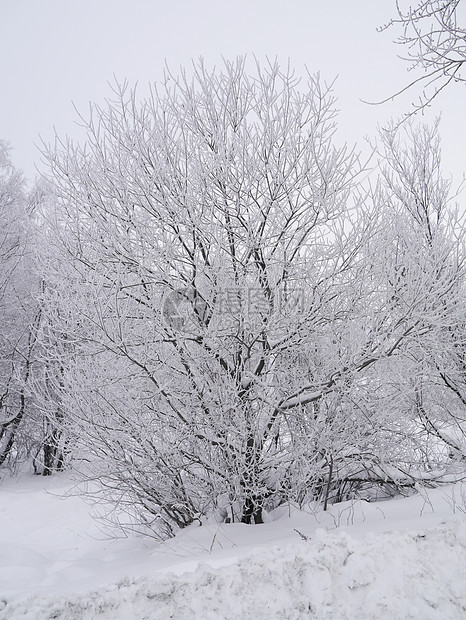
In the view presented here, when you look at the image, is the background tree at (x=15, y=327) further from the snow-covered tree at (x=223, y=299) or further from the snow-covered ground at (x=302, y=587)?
the snow-covered ground at (x=302, y=587)

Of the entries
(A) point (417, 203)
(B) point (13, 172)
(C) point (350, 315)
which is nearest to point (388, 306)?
(C) point (350, 315)

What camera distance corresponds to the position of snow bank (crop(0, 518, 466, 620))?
2090 millimetres

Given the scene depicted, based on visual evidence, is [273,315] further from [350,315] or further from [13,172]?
[13,172]

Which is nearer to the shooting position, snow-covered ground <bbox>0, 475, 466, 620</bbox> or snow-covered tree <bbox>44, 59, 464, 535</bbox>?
snow-covered ground <bbox>0, 475, 466, 620</bbox>

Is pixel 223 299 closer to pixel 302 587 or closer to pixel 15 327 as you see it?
pixel 302 587

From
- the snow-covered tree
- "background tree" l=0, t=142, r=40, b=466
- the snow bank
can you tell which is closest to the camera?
the snow bank

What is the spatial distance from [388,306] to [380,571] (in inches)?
96.0

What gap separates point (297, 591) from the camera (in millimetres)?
2199

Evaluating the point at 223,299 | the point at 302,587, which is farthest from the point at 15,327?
the point at 302,587

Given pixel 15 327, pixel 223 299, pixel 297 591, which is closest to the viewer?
pixel 297 591

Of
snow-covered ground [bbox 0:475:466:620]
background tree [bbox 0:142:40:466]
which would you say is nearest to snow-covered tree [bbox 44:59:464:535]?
snow-covered ground [bbox 0:475:466:620]

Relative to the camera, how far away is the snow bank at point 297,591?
2.09 metres

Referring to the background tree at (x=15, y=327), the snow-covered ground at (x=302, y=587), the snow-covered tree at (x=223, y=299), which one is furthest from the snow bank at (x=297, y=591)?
the background tree at (x=15, y=327)

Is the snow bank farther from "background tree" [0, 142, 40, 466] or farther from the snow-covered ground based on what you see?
"background tree" [0, 142, 40, 466]
